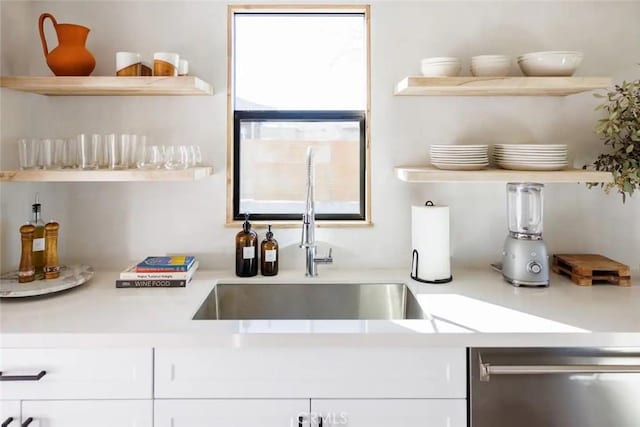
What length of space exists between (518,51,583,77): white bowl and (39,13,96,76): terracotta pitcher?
73.5 inches

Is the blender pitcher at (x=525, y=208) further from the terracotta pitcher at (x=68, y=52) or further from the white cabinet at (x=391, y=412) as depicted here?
the terracotta pitcher at (x=68, y=52)

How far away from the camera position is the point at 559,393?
4.28 ft

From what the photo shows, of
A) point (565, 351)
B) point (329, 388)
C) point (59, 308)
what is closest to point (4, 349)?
point (59, 308)

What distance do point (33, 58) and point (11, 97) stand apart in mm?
270

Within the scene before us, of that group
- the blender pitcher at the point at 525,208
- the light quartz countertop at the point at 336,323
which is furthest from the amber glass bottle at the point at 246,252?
the blender pitcher at the point at 525,208

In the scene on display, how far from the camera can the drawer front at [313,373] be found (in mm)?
1320

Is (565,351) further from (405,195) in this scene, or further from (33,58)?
(33,58)

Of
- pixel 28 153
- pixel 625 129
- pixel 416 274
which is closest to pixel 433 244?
pixel 416 274

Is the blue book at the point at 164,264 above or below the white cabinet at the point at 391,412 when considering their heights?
above

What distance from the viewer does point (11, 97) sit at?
181cm

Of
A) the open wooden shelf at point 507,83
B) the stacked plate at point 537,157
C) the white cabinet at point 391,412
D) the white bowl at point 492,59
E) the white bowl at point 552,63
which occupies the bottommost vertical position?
the white cabinet at point 391,412

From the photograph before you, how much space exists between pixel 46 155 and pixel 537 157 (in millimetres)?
2000

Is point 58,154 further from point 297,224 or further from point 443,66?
point 443,66

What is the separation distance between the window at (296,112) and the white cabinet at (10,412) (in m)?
1.11
